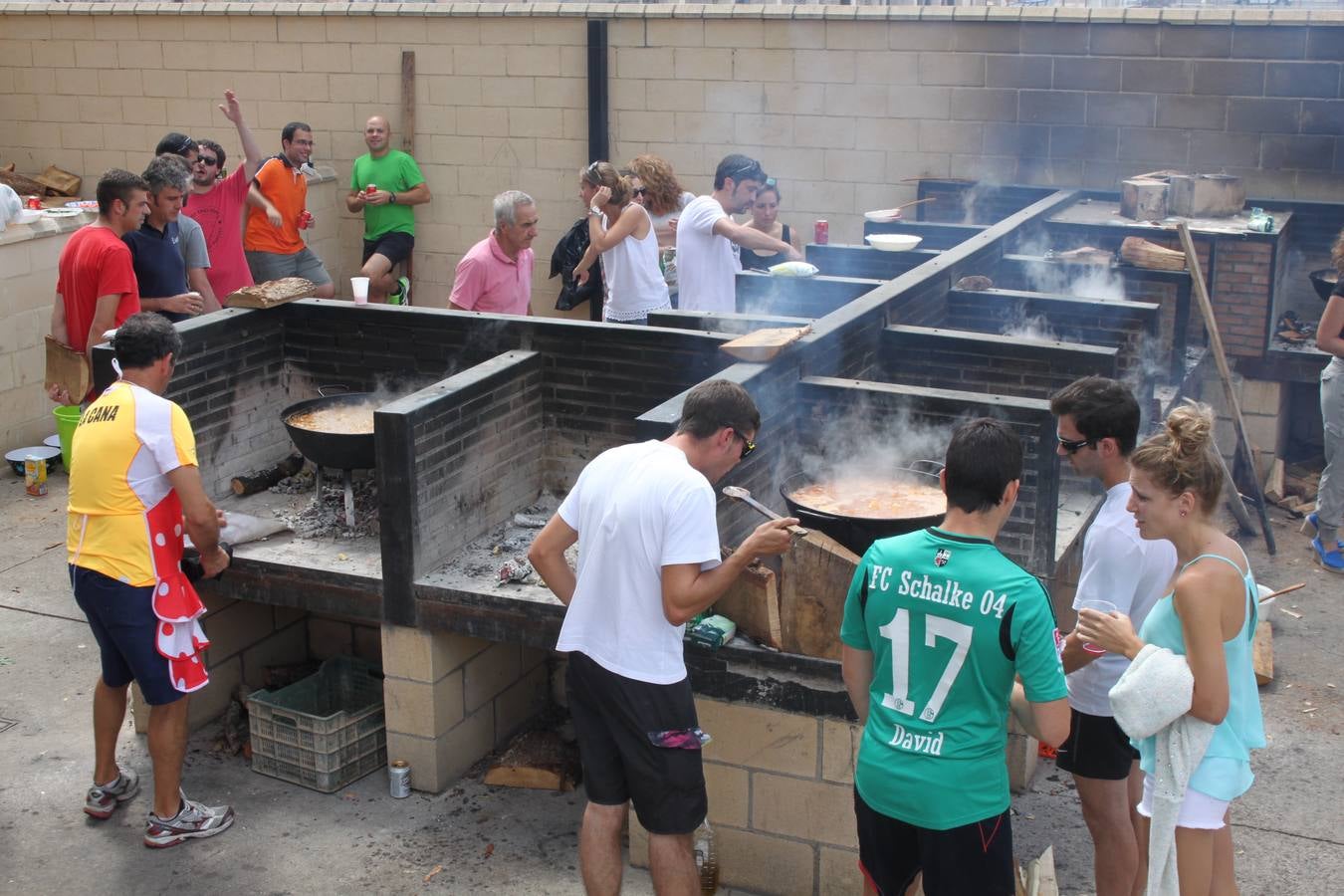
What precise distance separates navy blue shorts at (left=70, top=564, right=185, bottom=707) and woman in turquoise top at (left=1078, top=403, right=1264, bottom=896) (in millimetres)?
3214

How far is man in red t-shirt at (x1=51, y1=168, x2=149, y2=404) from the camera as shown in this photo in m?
6.68

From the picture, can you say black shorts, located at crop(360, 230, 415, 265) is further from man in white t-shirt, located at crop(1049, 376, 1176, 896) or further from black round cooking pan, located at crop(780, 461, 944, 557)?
man in white t-shirt, located at crop(1049, 376, 1176, 896)

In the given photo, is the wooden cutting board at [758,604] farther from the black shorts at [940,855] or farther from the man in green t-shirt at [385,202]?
the man in green t-shirt at [385,202]

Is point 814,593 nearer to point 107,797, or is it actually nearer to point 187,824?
point 187,824

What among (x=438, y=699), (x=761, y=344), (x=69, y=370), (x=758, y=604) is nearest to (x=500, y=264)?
(x=69, y=370)

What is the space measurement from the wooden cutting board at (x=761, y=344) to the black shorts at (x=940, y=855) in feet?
7.42

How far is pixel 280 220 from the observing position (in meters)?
10.4

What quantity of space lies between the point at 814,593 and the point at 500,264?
348cm

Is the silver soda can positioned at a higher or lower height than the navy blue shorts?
lower

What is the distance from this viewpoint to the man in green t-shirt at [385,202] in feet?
39.5

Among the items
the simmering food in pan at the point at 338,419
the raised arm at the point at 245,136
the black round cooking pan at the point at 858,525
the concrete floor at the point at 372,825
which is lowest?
the concrete floor at the point at 372,825

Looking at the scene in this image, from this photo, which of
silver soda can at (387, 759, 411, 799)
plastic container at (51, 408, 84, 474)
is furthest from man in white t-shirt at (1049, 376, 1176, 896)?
plastic container at (51, 408, 84, 474)

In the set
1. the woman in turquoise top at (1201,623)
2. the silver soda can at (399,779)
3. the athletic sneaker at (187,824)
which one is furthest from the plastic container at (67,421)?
the woman in turquoise top at (1201,623)

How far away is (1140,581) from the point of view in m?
4.04
